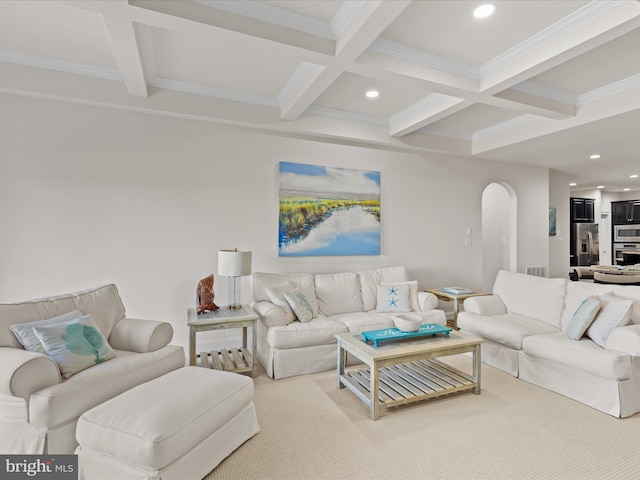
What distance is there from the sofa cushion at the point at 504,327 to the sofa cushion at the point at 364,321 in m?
0.77

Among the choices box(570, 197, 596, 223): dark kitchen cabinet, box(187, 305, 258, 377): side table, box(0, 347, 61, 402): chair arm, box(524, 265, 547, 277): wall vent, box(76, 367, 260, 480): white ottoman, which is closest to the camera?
box(76, 367, 260, 480): white ottoman

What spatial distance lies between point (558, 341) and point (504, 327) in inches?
18.0

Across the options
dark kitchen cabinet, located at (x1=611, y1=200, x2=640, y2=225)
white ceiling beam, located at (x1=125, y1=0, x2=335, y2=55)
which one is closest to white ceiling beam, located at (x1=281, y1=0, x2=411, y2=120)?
white ceiling beam, located at (x1=125, y1=0, x2=335, y2=55)

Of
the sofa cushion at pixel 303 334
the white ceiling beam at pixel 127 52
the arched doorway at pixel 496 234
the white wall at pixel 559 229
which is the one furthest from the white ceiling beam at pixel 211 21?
the white wall at pixel 559 229

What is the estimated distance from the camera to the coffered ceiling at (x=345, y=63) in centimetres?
228

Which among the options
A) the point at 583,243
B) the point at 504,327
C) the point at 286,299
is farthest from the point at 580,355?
the point at 583,243

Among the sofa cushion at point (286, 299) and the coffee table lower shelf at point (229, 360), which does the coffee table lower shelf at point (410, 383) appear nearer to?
the sofa cushion at point (286, 299)

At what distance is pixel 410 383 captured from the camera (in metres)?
2.72

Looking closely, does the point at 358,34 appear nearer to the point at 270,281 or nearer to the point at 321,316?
the point at 270,281

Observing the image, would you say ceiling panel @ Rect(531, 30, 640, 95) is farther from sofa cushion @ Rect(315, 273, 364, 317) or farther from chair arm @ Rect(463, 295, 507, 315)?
sofa cushion @ Rect(315, 273, 364, 317)

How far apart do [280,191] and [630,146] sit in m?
4.77

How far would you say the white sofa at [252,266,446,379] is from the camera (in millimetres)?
3160

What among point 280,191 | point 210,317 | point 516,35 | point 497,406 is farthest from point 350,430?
point 516,35

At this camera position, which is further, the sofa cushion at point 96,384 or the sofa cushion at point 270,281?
the sofa cushion at point 270,281
